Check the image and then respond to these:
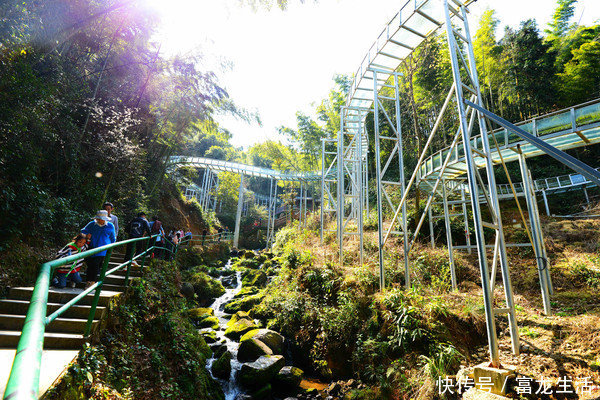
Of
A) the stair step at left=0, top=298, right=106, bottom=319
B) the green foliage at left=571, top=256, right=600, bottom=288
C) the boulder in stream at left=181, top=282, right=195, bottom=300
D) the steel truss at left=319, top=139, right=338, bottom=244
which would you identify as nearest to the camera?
the stair step at left=0, top=298, right=106, bottom=319

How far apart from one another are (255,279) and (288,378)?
23.9ft

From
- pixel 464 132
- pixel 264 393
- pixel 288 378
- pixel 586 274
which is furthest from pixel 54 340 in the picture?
pixel 586 274

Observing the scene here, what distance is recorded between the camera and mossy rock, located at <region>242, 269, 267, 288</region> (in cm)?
1264

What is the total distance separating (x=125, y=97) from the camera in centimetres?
1106

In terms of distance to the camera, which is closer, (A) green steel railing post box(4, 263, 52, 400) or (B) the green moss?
(A) green steel railing post box(4, 263, 52, 400)

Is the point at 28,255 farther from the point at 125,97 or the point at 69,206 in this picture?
the point at 125,97

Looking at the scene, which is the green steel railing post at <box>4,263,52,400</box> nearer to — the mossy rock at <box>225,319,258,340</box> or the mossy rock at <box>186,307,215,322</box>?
the mossy rock at <box>225,319,258,340</box>

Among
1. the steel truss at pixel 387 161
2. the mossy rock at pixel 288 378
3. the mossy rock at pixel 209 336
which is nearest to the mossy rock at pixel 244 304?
the mossy rock at pixel 209 336

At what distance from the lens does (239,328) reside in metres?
7.99

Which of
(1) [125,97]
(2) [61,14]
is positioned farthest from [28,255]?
(1) [125,97]

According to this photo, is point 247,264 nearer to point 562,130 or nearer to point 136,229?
point 136,229

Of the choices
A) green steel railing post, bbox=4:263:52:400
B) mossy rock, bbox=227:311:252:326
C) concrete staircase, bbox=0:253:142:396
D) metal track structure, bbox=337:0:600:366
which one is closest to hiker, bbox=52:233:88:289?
concrete staircase, bbox=0:253:142:396

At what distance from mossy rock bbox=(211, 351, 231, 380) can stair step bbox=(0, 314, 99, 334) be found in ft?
12.1

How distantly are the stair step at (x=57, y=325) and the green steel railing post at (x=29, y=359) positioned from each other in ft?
8.98
